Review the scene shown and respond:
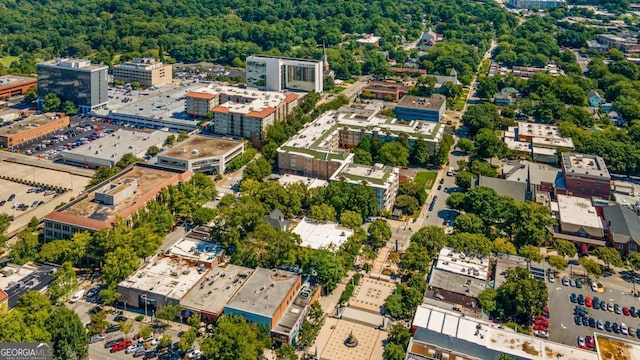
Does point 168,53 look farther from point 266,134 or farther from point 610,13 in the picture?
point 610,13

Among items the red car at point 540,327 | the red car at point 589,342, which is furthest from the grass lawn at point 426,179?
the red car at point 589,342

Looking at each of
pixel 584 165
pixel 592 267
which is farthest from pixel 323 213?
pixel 584 165

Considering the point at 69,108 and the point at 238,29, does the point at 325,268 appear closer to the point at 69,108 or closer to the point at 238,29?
the point at 69,108

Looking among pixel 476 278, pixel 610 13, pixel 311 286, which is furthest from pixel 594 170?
pixel 610 13

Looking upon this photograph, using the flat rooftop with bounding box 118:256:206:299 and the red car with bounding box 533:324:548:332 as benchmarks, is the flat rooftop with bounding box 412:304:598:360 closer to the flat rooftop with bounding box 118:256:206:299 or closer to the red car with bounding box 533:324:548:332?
the red car with bounding box 533:324:548:332

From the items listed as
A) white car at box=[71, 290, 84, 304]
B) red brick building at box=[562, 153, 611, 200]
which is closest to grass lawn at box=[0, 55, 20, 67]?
white car at box=[71, 290, 84, 304]

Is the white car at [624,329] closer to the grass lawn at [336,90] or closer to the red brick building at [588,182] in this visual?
the red brick building at [588,182]

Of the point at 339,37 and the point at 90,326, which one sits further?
the point at 339,37

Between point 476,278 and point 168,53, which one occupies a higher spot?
point 168,53
